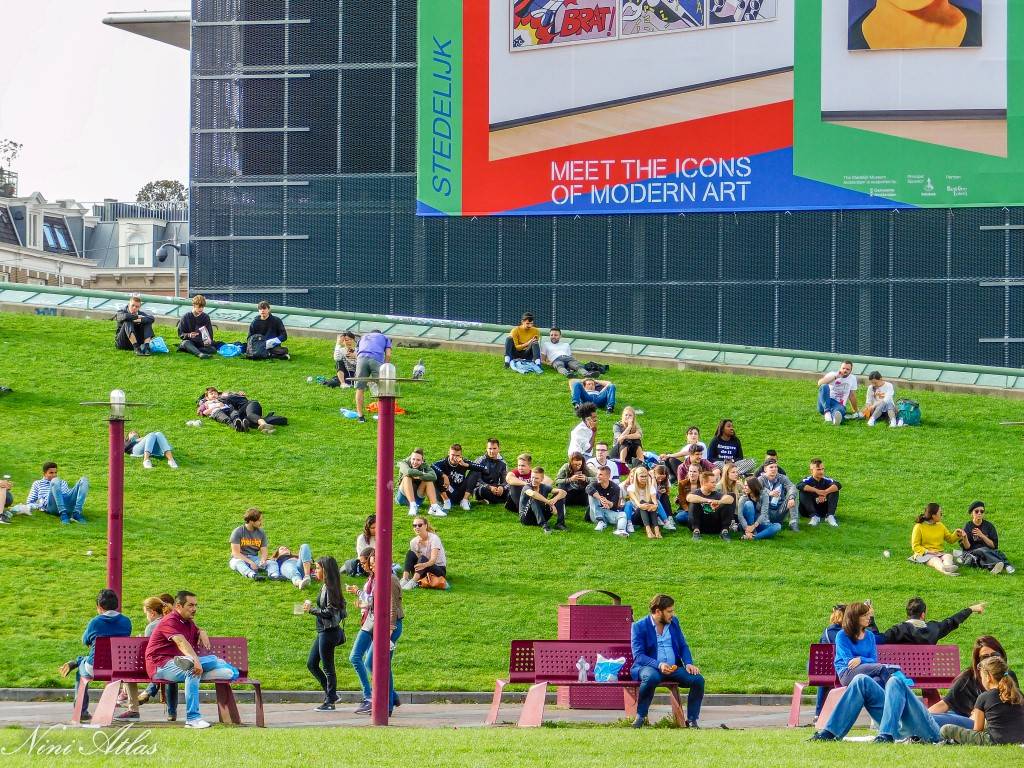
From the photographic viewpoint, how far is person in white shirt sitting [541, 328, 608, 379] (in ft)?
110

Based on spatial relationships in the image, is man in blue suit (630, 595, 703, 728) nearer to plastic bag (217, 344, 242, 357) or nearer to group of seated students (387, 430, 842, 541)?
group of seated students (387, 430, 842, 541)

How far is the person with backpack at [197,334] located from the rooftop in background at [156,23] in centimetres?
1907

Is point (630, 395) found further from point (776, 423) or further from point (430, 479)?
point (430, 479)

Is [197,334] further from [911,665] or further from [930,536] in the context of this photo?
[911,665]

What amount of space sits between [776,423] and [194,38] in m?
20.6

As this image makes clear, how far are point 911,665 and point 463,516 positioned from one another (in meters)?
9.81

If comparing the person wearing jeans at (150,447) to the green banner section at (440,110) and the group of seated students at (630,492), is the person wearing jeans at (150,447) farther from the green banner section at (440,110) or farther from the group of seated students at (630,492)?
the green banner section at (440,110)

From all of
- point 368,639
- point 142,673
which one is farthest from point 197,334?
point 142,673

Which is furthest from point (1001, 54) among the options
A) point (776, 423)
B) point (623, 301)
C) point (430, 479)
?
point (430, 479)

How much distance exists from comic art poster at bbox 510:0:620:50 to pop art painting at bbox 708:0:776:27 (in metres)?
2.28

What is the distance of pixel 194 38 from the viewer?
44844 millimetres

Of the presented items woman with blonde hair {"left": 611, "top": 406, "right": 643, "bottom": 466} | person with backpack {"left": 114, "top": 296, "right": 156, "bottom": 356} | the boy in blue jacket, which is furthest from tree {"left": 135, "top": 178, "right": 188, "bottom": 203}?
the boy in blue jacket

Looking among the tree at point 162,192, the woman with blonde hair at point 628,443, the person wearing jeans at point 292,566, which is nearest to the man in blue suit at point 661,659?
the person wearing jeans at point 292,566

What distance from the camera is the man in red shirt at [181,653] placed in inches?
604
